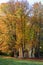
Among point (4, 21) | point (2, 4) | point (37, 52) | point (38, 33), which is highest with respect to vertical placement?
point (2, 4)

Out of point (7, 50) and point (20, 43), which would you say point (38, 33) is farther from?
point (7, 50)

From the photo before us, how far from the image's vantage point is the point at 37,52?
26.0 metres

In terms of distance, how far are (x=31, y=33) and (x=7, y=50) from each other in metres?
3.39

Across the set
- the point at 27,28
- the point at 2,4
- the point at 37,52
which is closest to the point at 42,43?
the point at 37,52

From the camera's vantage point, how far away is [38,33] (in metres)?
25.3

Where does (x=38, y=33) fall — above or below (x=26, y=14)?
below

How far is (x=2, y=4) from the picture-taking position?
2488 centimetres

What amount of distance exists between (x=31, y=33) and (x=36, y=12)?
8.12 ft

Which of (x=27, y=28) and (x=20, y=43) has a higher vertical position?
(x=27, y=28)

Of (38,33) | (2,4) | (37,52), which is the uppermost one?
(2,4)

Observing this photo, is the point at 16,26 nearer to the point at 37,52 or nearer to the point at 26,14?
the point at 26,14

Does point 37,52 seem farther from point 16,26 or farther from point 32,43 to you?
point 16,26

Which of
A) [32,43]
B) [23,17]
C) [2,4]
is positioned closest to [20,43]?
[32,43]

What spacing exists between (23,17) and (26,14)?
487 millimetres
